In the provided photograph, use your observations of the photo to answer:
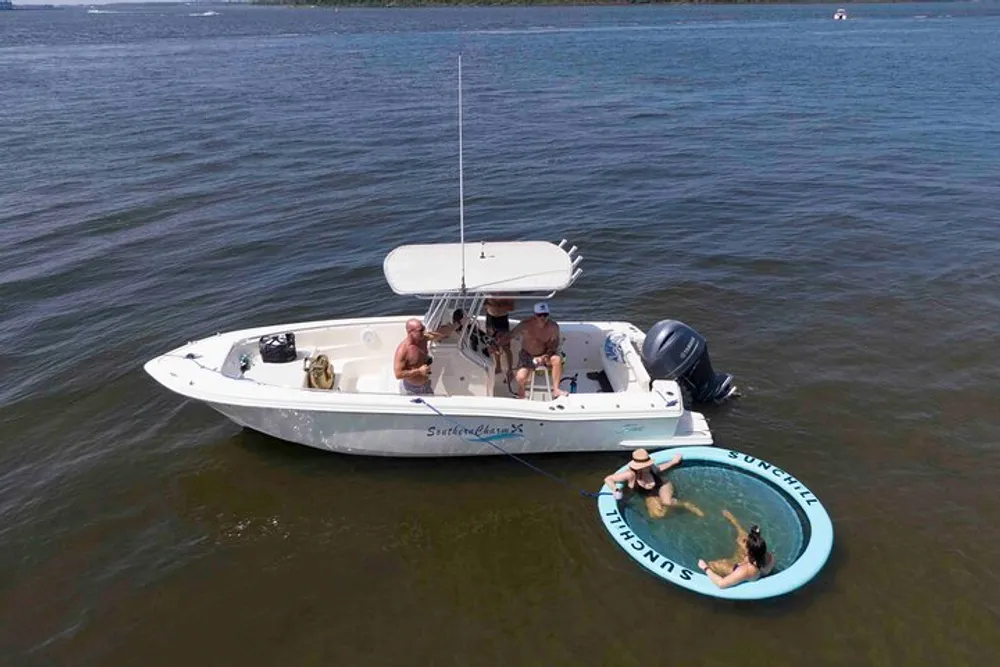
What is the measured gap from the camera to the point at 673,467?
909 cm

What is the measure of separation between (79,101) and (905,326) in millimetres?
35917

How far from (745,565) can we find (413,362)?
4.63 meters

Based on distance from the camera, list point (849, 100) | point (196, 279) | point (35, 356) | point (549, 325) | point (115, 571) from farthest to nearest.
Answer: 1. point (849, 100)
2. point (196, 279)
3. point (35, 356)
4. point (549, 325)
5. point (115, 571)

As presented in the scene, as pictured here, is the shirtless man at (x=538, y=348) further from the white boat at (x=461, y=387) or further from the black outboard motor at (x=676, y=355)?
the black outboard motor at (x=676, y=355)

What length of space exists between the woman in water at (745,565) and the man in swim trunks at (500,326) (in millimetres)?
3709

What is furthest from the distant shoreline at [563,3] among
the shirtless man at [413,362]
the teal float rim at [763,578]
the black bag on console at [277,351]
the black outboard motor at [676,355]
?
the shirtless man at [413,362]

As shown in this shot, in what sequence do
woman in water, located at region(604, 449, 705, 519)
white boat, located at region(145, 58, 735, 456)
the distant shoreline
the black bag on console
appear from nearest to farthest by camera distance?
woman in water, located at region(604, 449, 705, 519)
white boat, located at region(145, 58, 735, 456)
the black bag on console
the distant shoreline

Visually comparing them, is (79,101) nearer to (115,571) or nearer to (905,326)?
(115,571)

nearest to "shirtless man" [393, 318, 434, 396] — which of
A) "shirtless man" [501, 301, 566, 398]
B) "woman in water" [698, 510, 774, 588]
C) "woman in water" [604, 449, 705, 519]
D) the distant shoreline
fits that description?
"shirtless man" [501, 301, 566, 398]

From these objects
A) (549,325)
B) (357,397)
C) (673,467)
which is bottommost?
(673,467)

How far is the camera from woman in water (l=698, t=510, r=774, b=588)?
738cm

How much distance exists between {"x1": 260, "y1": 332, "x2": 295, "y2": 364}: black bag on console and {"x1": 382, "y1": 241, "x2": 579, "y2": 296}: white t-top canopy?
1.99 meters

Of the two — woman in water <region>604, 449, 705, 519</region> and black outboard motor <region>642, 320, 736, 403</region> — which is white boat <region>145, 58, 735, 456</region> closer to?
black outboard motor <region>642, 320, 736, 403</region>

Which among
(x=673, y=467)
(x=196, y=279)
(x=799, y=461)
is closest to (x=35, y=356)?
(x=196, y=279)
